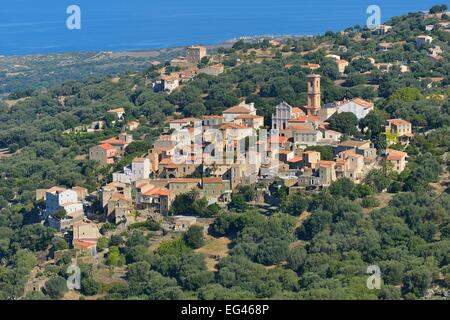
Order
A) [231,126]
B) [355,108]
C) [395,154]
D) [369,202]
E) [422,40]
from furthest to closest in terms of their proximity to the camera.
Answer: [422,40], [355,108], [231,126], [395,154], [369,202]

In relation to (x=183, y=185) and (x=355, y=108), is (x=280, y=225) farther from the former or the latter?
(x=355, y=108)

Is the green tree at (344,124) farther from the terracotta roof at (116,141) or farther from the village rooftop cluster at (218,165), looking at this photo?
the terracotta roof at (116,141)

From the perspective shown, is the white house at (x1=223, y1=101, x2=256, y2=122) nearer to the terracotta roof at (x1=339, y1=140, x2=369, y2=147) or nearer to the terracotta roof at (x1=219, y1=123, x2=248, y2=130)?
the terracotta roof at (x1=219, y1=123, x2=248, y2=130)

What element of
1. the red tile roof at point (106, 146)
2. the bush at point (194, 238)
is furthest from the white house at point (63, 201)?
the red tile roof at point (106, 146)

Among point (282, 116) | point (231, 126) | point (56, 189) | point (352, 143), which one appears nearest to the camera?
point (56, 189)

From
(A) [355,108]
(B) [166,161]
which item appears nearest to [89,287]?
(B) [166,161]

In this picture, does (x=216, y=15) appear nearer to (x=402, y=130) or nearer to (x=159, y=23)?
(x=159, y=23)
